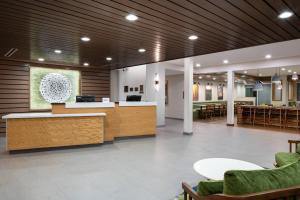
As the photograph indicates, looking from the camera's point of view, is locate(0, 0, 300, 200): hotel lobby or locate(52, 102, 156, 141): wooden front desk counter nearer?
locate(0, 0, 300, 200): hotel lobby

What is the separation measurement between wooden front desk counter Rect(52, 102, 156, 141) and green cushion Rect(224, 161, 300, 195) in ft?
16.9

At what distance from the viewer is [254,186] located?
56.2 inches

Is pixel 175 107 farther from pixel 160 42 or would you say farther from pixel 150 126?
pixel 160 42

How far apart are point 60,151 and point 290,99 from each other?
1438 cm

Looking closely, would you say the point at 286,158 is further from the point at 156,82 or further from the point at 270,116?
the point at 270,116

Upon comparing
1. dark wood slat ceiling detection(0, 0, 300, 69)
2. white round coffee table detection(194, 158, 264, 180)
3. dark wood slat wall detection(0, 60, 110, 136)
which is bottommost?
white round coffee table detection(194, 158, 264, 180)

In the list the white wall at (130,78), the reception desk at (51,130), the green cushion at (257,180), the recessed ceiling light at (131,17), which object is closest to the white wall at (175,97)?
the white wall at (130,78)

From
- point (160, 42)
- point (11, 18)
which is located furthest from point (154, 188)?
point (11, 18)

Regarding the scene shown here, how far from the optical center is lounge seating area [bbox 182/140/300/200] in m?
1.39

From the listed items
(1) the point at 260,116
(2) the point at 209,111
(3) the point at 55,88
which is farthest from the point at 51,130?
(2) the point at 209,111

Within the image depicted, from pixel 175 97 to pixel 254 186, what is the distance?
1091 centimetres

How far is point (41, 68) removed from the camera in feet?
26.2

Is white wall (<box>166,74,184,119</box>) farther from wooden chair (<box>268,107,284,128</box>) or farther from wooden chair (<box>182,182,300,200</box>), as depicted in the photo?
wooden chair (<box>182,182,300,200</box>)

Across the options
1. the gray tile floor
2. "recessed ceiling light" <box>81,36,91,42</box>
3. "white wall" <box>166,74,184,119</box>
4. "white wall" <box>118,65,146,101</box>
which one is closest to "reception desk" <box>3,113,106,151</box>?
the gray tile floor
